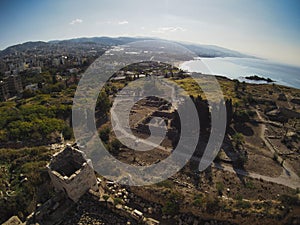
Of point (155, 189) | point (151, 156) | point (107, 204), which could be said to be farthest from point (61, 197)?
point (151, 156)

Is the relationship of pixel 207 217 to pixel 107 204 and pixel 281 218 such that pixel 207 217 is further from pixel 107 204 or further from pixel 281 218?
pixel 107 204

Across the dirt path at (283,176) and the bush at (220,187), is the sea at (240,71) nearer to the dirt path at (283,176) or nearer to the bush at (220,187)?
the dirt path at (283,176)

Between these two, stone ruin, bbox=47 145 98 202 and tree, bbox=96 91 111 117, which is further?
tree, bbox=96 91 111 117

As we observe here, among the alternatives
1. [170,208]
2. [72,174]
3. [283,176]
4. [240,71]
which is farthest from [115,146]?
[240,71]

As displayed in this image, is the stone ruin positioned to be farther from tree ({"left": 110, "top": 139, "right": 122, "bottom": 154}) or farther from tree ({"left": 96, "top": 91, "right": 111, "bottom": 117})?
tree ({"left": 96, "top": 91, "right": 111, "bottom": 117})

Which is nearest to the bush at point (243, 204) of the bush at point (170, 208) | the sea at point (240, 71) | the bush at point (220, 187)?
the bush at point (220, 187)

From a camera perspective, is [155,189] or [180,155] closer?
[155,189]

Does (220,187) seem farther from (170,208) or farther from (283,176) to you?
(283,176)

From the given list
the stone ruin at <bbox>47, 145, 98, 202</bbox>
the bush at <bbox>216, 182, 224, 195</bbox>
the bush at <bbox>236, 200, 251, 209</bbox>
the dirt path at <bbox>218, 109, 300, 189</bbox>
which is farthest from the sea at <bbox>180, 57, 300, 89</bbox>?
the stone ruin at <bbox>47, 145, 98, 202</bbox>

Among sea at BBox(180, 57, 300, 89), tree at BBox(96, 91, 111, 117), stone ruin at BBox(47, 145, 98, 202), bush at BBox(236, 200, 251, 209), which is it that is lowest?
sea at BBox(180, 57, 300, 89)
